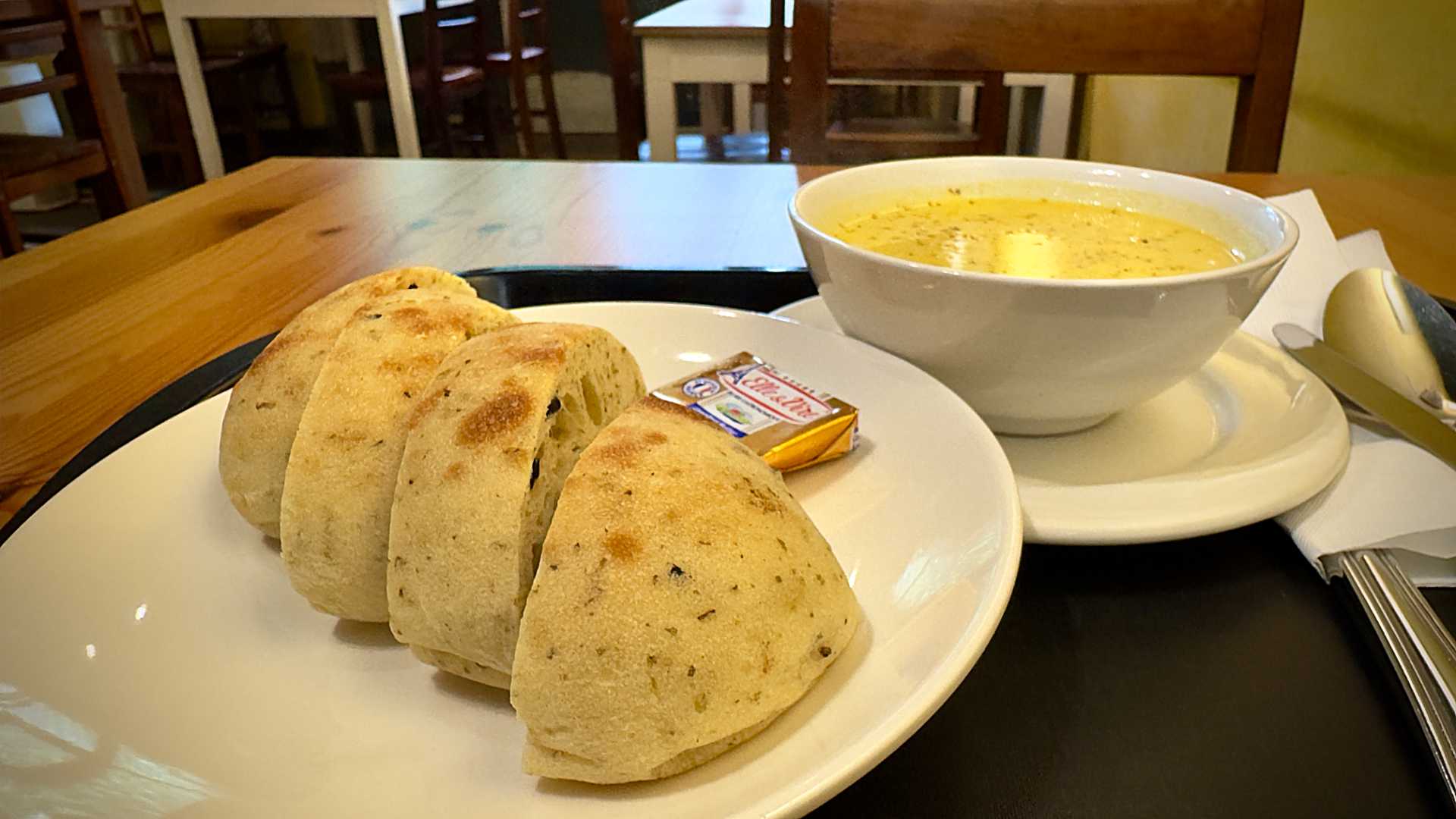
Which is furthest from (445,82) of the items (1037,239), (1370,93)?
(1037,239)

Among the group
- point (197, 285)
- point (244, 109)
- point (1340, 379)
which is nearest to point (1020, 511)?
point (1340, 379)

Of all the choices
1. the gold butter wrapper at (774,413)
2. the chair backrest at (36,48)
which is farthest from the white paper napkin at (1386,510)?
the chair backrest at (36,48)

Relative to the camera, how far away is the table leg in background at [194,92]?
4.05m

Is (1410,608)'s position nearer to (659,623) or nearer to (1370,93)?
(659,623)

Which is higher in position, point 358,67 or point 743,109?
point 358,67

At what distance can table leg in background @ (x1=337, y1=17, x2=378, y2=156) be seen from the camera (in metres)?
7.04

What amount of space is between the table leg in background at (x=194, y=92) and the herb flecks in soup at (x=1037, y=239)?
13.0 ft

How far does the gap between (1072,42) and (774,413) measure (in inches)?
55.3

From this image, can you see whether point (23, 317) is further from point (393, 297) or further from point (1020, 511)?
point (1020, 511)

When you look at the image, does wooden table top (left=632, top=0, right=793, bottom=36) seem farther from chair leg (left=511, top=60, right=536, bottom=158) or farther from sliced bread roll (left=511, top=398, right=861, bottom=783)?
sliced bread roll (left=511, top=398, right=861, bottom=783)

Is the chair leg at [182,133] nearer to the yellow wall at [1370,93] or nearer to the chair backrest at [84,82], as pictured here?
the chair backrest at [84,82]

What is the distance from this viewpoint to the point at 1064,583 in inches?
25.0

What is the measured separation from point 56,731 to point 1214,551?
73cm

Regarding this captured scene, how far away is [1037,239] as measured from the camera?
2.89 ft
